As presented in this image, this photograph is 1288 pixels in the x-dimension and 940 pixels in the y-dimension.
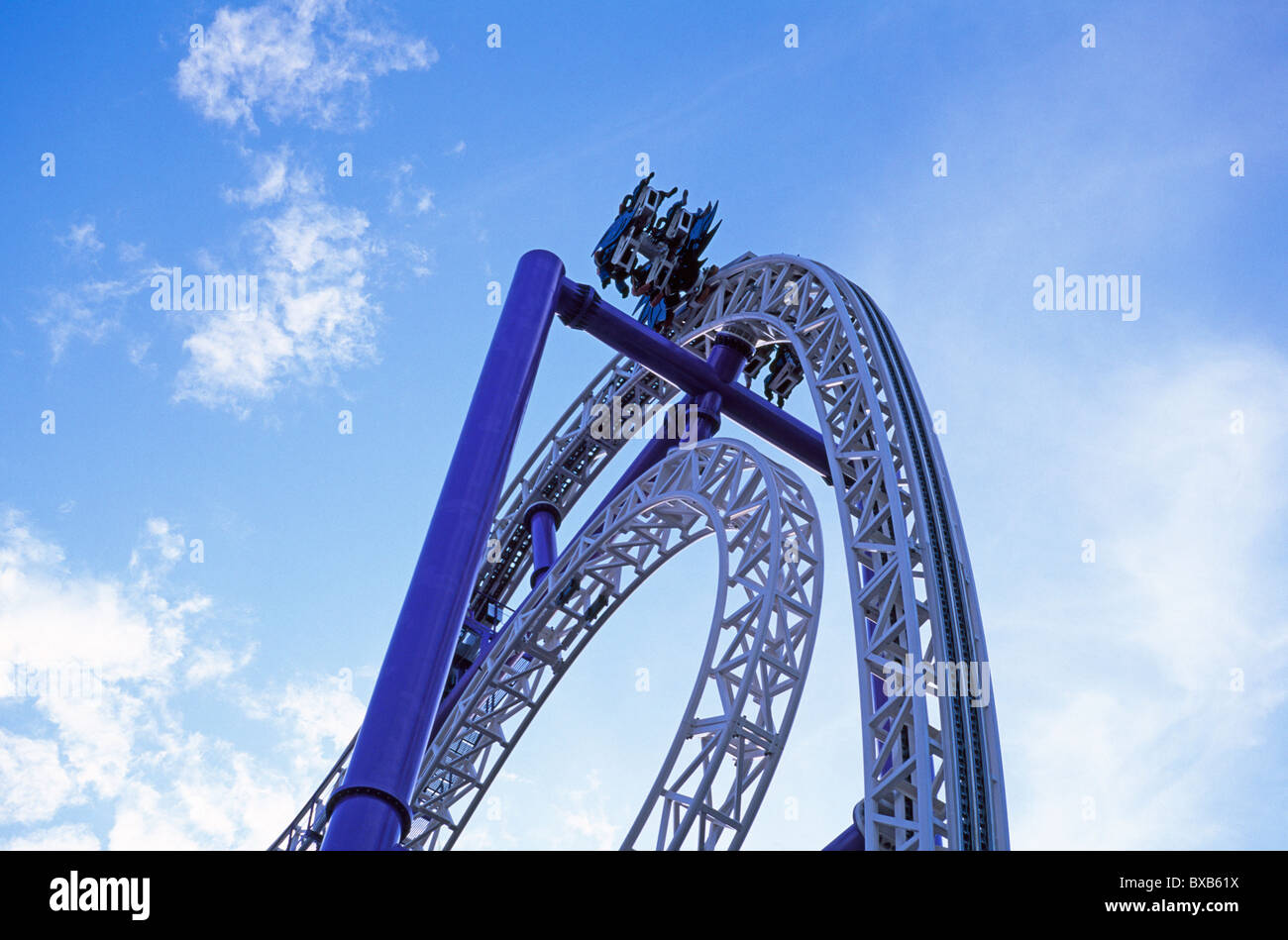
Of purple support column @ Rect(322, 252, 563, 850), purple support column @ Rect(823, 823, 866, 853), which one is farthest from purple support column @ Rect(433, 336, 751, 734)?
purple support column @ Rect(823, 823, 866, 853)

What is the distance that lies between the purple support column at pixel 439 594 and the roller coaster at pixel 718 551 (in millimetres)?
22

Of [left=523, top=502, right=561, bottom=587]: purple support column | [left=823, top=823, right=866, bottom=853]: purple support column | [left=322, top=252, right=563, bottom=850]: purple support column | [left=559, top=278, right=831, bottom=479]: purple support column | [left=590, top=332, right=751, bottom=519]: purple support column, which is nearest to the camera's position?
[left=322, top=252, right=563, bottom=850]: purple support column

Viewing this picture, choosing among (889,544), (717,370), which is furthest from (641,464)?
(889,544)

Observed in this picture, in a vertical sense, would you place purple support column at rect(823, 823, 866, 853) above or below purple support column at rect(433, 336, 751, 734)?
below

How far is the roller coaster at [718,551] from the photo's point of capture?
9.75 meters

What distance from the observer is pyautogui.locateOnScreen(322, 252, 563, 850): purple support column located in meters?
9.11

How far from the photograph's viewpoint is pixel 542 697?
722 inches

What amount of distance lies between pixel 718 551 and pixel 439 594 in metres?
4.71

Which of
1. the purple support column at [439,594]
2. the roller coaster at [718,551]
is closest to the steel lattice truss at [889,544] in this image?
the roller coaster at [718,551]

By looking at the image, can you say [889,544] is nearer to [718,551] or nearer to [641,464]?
[718,551]

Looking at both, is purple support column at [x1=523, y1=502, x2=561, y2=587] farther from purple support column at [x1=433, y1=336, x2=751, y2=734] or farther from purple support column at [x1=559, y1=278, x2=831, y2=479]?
purple support column at [x1=559, y1=278, x2=831, y2=479]

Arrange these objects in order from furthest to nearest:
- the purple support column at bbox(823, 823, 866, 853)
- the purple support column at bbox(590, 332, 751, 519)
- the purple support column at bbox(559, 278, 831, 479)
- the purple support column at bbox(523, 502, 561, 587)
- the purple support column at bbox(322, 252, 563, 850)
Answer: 1. the purple support column at bbox(523, 502, 561, 587)
2. the purple support column at bbox(590, 332, 751, 519)
3. the purple support column at bbox(559, 278, 831, 479)
4. the purple support column at bbox(823, 823, 866, 853)
5. the purple support column at bbox(322, 252, 563, 850)

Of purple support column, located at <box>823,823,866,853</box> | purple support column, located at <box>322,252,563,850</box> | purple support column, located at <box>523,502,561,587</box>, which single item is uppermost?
purple support column, located at <box>523,502,561,587</box>

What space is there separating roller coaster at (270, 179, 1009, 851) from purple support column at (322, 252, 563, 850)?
0.07 feet
